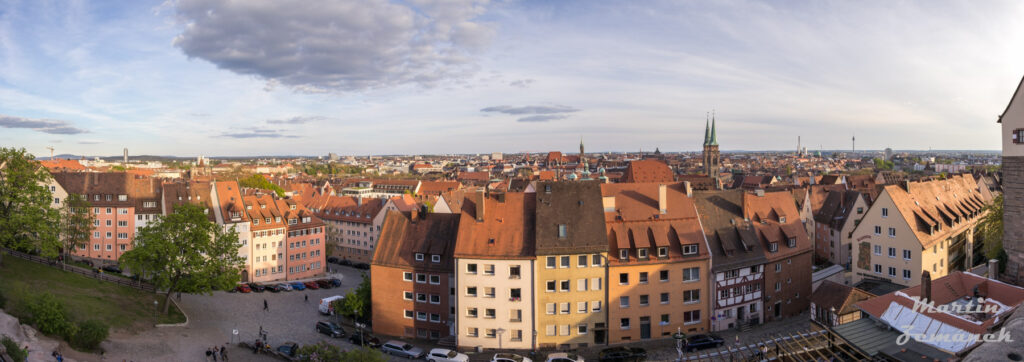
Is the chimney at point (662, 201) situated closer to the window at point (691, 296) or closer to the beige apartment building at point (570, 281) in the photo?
the beige apartment building at point (570, 281)

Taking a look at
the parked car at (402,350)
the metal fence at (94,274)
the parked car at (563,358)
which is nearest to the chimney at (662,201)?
the parked car at (563,358)

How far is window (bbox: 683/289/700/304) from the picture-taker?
47406 mm

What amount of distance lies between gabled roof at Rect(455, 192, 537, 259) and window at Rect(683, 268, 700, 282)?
1276 centimetres

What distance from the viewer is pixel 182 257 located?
5053 centimetres

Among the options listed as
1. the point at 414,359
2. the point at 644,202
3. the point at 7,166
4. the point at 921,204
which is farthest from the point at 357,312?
the point at 921,204

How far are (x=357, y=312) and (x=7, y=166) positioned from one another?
3383 cm

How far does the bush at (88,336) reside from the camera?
37.6 m

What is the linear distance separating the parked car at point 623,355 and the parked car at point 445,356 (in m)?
9.83

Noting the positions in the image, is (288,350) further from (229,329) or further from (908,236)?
(908,236)

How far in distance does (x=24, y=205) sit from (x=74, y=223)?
2130 centimetres

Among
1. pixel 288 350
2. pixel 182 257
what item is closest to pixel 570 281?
pixel 288 350

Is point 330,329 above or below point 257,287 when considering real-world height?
above

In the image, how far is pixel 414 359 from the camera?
4356cm

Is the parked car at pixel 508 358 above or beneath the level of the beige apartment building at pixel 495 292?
beneath
